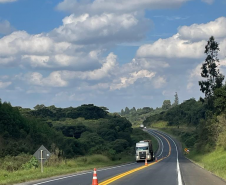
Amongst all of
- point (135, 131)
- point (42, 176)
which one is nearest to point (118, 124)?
point (135, 131)

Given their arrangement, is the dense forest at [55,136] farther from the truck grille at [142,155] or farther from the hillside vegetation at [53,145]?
the truck grille at [142,155]

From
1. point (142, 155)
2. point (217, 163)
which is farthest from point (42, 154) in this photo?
point (142, 155)

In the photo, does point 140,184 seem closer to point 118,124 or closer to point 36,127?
point 36,127

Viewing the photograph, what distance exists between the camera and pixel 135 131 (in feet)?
440

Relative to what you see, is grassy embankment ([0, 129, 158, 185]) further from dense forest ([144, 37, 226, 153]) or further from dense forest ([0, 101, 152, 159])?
dense forest ([144, 37, 226, 153])

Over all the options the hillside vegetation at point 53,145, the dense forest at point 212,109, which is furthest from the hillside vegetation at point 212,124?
the hillside vegetation at point 53,145

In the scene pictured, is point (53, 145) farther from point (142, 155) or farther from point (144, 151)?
point (144, 151)

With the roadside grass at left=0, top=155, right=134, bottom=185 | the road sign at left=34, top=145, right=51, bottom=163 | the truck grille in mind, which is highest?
the road sign at left=34, top=145, right=51, bottom=163

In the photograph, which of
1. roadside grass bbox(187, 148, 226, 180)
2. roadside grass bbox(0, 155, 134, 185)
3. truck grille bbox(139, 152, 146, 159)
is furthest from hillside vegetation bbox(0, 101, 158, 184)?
roadside grass bbox(187, 148, 226, 180)

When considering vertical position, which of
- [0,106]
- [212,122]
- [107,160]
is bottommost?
[107,160]

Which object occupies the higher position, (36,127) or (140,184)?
(36,127)

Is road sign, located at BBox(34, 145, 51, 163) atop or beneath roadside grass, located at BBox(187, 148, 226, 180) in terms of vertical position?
atop

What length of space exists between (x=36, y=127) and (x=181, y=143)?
195 feet

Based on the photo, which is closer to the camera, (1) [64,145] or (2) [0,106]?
(2) [0,106]
